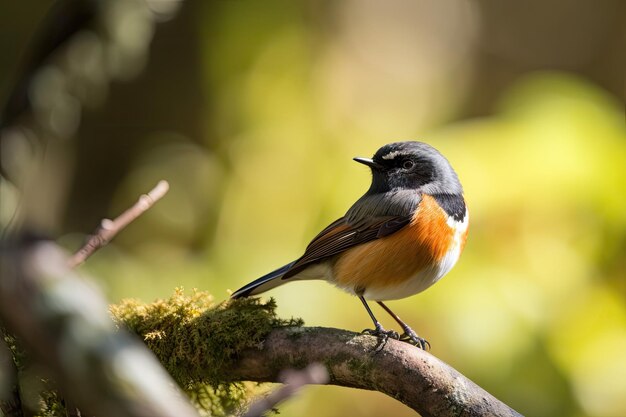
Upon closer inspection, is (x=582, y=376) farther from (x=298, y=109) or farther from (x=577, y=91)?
(x=298, y=109)

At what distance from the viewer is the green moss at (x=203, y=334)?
8.51 ft

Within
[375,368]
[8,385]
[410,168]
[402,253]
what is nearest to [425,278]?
[402,253]

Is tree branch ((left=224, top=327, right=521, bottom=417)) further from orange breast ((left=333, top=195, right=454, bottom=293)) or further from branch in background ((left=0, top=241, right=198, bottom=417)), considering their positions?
branch in background ((left=0, top=241, right=198, bottom=417))

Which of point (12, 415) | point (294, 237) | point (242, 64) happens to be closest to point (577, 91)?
point (294, 237)

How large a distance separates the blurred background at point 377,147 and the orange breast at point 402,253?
841 mm

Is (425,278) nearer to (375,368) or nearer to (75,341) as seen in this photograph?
(375,368)

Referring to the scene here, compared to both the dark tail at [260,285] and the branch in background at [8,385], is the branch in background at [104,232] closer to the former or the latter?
the branch in background at [8,385]

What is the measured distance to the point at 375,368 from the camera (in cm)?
243

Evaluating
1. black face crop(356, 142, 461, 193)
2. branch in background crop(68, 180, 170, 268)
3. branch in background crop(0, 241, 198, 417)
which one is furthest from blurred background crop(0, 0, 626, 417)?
branch in background crop(0, 241, 198, 417)

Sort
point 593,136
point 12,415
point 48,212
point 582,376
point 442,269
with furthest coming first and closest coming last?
point 593,136, point 582,376, point 442,269, point 12,415, point 48,212

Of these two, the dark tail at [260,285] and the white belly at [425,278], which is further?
the white belly at [425,278]

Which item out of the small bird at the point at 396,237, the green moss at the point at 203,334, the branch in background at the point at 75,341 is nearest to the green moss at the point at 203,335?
the green moss at the point at 203,334

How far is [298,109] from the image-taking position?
579cm

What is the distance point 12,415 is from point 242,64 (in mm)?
4526
